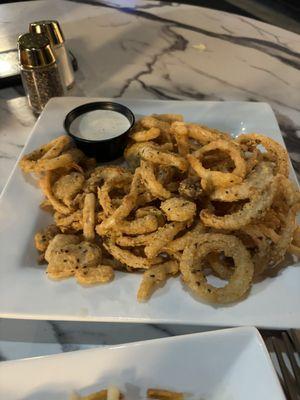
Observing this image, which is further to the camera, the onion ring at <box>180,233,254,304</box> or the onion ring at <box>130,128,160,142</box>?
the onion ring at <box>130,128,160,142</box>

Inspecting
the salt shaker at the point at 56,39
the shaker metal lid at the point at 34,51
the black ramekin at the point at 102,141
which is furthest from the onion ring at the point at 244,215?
the salt shaker at the point at 56,39

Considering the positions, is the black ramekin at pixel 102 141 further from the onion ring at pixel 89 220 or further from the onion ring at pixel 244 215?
the onion ring at pixel 244 215

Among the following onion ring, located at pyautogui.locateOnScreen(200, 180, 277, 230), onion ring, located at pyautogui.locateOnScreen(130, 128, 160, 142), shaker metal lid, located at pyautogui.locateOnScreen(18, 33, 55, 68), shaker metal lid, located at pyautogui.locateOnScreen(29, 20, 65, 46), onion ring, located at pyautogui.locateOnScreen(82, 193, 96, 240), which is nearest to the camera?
onion ring, located at pyautogui.locateOnScreen(200, 180, 277, 230)

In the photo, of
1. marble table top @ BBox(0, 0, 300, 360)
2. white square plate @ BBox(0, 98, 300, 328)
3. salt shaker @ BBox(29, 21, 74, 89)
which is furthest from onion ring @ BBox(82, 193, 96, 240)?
salt shaker @ BBox(29, 21, 74, 89)

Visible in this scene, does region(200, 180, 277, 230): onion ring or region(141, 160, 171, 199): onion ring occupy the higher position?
region(200, 180, 277, 230): onion ring

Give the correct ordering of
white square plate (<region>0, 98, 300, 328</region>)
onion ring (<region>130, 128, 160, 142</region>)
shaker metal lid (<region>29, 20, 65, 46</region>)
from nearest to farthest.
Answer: white square plate (<region>0, 98, 300, 328</region>) → onion ring (<region>130, 128, 160, 142</region>) → shaker metal lid (<region>29, 20, 65, 46</region>)

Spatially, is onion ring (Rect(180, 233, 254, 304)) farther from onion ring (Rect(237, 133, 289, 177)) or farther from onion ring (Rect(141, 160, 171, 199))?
onion ring (Rect(237, 133, 289, 177))

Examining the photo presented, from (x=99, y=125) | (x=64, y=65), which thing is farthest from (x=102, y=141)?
(x=64, y=65)

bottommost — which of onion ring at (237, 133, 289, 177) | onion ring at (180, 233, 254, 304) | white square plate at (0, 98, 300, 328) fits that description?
white square plate at (0, 98, 300, 328)
